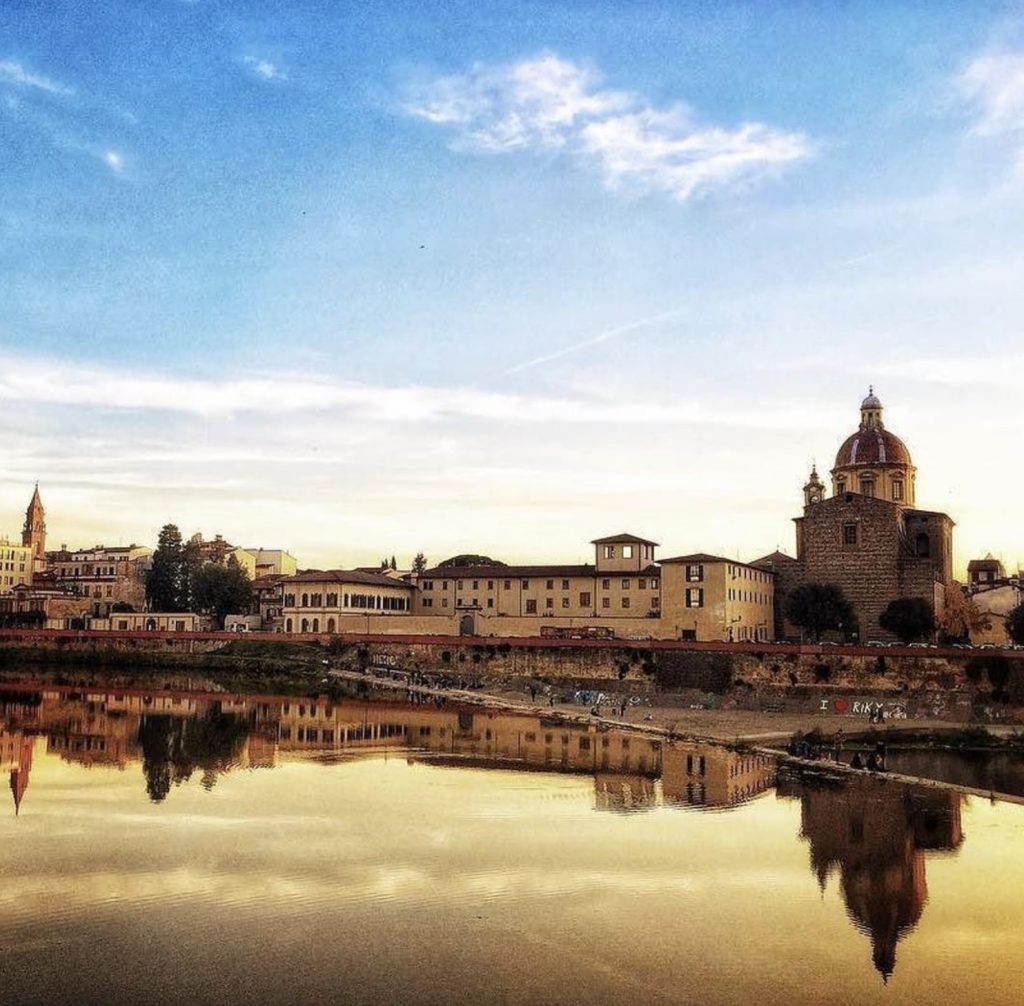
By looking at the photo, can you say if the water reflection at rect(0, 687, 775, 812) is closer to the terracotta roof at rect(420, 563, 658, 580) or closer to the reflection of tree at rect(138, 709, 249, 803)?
the reflection of tree at rect(138, 709, 249, 803)

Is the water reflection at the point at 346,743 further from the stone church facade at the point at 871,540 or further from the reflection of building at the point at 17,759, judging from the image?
the stone church facade at the point at 871,540

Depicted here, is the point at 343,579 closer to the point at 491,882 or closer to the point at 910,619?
the point at 910,619

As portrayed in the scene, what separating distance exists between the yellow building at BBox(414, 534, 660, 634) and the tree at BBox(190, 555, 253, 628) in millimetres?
19893

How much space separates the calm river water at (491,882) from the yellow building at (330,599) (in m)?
39.8

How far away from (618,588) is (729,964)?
2324 inches

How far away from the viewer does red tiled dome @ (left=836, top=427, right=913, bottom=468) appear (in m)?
76.8

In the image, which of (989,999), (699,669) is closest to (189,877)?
(989,999)

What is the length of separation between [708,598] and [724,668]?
793cm

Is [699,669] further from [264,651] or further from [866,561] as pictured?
[264,651]

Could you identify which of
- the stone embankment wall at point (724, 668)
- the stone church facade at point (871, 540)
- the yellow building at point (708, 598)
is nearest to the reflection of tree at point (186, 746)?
the stone embankment wall at point (724, 668)

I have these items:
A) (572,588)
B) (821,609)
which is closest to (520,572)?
(572,588)

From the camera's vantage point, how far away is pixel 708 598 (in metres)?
67.9

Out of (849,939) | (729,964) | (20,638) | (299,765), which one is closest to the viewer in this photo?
(729,964)

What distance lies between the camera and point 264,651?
77.2 m
